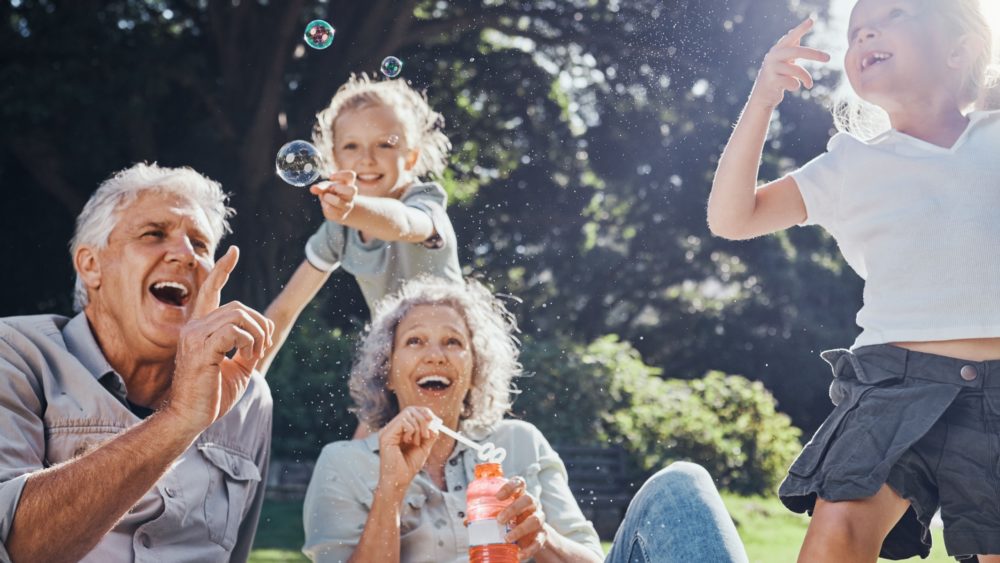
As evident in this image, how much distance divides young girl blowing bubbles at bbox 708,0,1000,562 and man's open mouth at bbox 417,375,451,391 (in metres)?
0.98

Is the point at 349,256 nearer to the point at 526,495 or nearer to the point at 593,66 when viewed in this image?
the point at 526,495

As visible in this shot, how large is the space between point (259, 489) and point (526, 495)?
2.36 feet

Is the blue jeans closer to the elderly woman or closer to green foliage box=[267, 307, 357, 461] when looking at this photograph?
the elderly woman

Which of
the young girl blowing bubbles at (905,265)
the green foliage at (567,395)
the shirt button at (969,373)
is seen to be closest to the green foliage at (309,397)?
the green foliage at (567,395)

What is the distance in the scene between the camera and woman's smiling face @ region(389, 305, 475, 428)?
349cm

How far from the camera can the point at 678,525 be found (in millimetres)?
2410

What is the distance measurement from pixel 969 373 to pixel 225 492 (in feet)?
5.54

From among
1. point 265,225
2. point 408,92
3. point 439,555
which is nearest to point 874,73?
point 439,555

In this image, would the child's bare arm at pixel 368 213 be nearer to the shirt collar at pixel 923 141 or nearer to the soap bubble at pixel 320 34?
the soap bubble at pixel 320 34

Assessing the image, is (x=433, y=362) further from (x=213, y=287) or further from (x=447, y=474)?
(x=213, y=287)

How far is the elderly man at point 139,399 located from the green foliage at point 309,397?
655 cm

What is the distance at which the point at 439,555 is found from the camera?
3.07 meters

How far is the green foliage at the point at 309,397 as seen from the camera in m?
9.77

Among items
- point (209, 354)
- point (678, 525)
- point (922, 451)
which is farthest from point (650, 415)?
point (209, 354)
